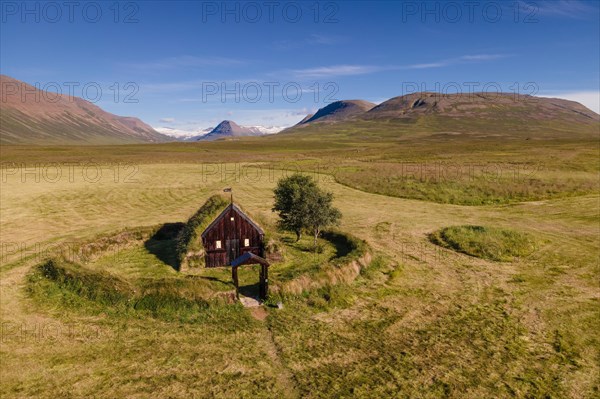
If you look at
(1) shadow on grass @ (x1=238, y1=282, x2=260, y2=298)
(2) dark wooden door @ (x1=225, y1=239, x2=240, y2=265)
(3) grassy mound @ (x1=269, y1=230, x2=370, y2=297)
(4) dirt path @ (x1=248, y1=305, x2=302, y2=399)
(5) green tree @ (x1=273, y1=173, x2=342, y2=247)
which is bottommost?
(4) dirt path @ (x1=248, y1=305, x2=302, y2=399)

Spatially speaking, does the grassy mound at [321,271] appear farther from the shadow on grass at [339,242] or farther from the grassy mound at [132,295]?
the grassy mound at [132,295]

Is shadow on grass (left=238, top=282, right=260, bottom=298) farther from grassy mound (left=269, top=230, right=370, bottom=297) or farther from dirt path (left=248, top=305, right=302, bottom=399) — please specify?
dirt path (left=248, top=305, right=302, bottom=399)

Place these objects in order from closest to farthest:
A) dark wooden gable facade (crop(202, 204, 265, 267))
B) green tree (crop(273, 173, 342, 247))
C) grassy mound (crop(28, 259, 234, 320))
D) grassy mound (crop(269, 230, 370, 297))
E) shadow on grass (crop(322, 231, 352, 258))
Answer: grassy mound (crop(28, 259, 234, 320)), grassy mound (crop(269, 230, 370, 297)), dark wooden gable facade (crop(202, 204, 265, 267)), shadow on grass (crop(322, 231, 352, 258)), green tree (crop(273, 173, 342, 247))

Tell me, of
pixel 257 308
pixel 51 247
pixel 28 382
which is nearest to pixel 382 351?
pixel 257 308

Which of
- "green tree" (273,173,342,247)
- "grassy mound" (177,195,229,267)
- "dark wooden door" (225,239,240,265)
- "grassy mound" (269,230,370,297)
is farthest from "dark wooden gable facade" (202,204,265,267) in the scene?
"green tree" (273,173,342,247)

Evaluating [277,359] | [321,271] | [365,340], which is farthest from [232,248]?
[365,340]

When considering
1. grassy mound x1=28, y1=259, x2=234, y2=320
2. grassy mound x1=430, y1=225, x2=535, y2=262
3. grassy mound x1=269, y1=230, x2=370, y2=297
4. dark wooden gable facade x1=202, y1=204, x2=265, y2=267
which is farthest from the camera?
grassy mound x1=430, y1=225, x2=535, y2=262

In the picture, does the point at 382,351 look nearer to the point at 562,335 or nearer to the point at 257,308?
the point at 257,308
